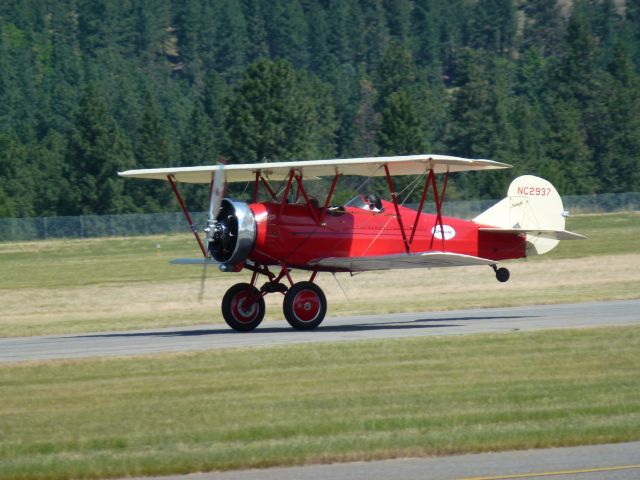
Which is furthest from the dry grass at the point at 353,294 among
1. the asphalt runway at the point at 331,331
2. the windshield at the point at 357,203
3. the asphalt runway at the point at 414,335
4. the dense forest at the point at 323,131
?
the dense forest at the point at 323,131

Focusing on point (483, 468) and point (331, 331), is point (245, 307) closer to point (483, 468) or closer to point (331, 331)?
point (331, 331)

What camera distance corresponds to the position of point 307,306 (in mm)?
22047

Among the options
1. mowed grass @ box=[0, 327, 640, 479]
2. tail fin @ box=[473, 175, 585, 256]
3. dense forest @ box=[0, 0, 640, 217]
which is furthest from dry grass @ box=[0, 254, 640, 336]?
dense forest @ box=[0, 0, 640, 217]

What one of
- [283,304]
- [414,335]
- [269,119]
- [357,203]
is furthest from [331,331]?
[269,119]

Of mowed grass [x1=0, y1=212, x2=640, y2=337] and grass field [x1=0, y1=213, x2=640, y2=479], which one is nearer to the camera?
grass field [x1=0, y1=213, x2=640, y2=479]

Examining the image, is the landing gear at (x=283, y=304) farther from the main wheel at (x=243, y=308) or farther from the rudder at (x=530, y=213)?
the rudder at (x=530, y=213)

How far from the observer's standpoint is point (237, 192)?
8169 centimetres

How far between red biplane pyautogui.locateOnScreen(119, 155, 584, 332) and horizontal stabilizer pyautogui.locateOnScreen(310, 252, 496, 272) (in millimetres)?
19

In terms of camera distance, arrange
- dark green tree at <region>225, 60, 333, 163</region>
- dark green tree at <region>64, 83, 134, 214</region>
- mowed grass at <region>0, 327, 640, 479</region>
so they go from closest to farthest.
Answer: mowed grass at <region>0, 327, 640, 479</region> → dark green tree at <region>64, 83, 134, 214</region> → dark green tree at <region>225, 60, 333, 163</region>

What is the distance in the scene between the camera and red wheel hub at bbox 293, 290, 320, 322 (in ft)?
72.1

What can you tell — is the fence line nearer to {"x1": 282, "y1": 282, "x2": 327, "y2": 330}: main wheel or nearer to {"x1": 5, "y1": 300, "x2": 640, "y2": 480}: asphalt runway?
{"x1": 5, "y1": 300, "x2": 640, "y2": 480}: asphalt runway

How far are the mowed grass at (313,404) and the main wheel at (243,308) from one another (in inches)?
145

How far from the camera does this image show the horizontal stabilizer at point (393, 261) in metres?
22.1

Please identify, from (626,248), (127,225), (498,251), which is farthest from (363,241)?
(127,225)
